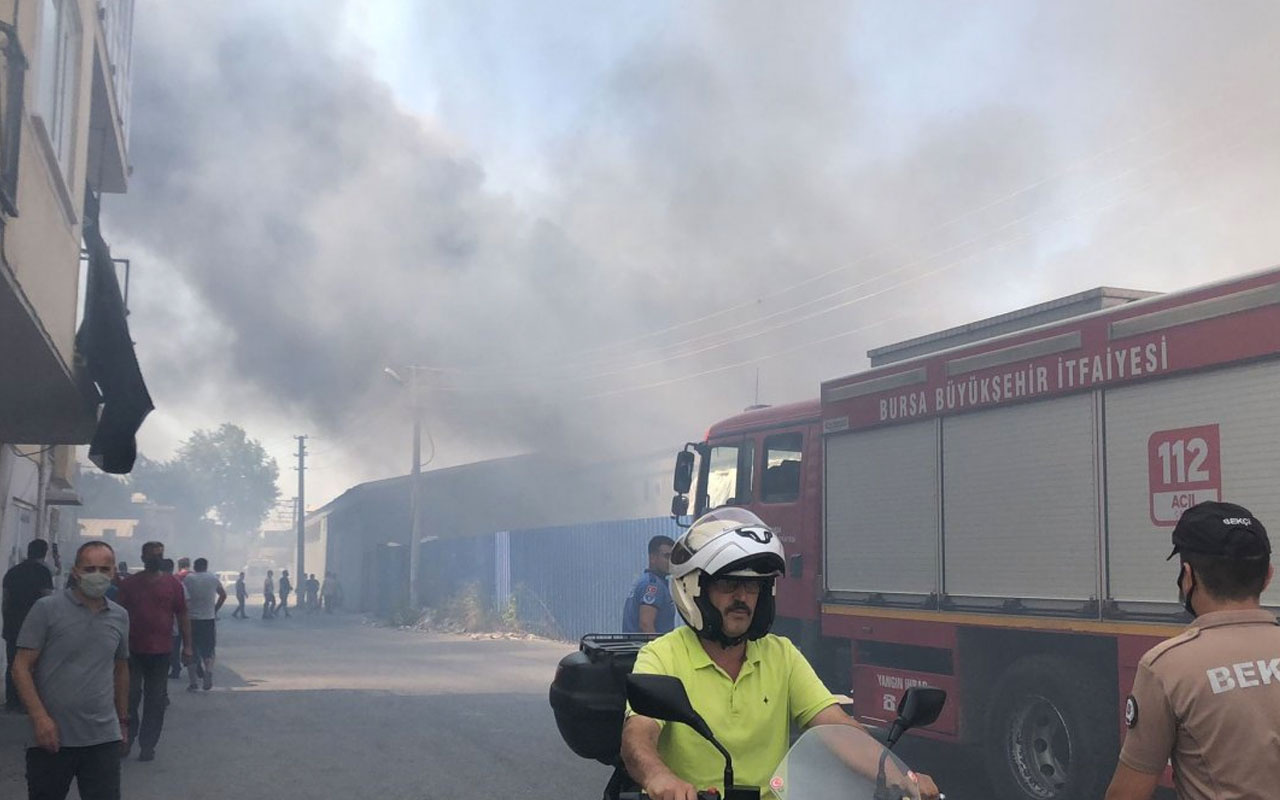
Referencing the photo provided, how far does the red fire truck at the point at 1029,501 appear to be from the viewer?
602 centimetres

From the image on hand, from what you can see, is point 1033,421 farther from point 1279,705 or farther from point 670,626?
point 1279,705

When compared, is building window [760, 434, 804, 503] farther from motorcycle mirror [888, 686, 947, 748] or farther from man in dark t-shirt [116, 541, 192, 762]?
motorcycle mirror [888, 686, 947, 748]

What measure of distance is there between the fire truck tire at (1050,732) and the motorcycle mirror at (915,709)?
4.38 meters

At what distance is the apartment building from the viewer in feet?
20.8

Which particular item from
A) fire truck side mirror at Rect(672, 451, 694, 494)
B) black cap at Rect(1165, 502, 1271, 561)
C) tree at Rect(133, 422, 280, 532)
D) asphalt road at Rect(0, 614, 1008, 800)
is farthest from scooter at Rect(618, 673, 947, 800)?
tree at Rect(133, 422, 280, 532)

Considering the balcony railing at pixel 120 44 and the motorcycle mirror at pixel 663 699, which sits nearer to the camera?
the motorcycle mirror at pixel 663 699

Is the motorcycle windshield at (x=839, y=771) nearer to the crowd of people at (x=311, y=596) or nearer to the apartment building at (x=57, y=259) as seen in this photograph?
the apartment building at (x=57, y=259)

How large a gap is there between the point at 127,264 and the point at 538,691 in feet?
19.6

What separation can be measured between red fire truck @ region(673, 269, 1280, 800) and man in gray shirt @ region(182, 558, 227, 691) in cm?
616

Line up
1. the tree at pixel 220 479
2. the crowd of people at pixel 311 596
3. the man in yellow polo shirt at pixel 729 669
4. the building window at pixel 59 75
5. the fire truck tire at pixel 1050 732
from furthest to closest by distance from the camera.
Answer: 1. the tree at pixel 220 479
2. the crowd of people at pixel 311 596
3. the building window at pixel 59 75
4. the fire truck tire at pixel 1050 732
5. the man in yellow polo shirt at pixel 729 669

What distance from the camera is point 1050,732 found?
6.97m

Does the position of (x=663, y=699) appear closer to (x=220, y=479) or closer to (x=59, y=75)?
(x=59, y=75)

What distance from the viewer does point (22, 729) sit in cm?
1020

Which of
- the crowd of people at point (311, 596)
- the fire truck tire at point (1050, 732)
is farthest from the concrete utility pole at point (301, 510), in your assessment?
the fire truck tire at point (1050, 732)
